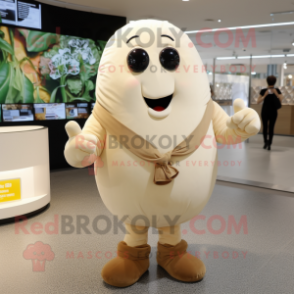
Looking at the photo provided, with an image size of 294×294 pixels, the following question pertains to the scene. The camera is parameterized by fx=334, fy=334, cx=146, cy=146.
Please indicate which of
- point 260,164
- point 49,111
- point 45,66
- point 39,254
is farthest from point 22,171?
point 260,164

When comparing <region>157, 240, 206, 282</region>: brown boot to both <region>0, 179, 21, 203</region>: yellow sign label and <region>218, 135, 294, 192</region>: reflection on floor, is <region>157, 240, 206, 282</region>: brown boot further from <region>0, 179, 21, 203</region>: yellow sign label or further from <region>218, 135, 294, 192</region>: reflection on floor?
<region>218, 135, 294, 192</region>: reflection on floor

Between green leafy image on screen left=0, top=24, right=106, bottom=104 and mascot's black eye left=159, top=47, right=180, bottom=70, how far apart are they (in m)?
3.58

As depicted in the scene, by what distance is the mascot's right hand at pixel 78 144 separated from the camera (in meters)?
1.56

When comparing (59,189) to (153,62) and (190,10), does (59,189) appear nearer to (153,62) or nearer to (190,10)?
(153,62)

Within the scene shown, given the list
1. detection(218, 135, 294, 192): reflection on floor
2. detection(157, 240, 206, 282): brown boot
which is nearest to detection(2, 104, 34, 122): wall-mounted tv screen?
detection(218, 135, 294, 192): reflection on floor

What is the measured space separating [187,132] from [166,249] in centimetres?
83

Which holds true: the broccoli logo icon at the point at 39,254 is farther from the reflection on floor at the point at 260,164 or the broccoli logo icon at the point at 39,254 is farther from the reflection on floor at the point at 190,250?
the reflection on floor at the point at 260,164

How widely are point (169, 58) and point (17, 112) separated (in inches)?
146

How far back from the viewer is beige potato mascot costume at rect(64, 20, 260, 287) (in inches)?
65.4

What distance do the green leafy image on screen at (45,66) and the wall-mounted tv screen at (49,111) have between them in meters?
0.08

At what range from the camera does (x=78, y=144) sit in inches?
61.4

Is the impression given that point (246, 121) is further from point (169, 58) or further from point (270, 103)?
point (270, 103)

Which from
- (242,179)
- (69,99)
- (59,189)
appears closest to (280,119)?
(242,179)

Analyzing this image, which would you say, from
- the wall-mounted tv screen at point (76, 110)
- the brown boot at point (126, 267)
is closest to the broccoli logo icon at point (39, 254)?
the brown boot at point (126, 267)
